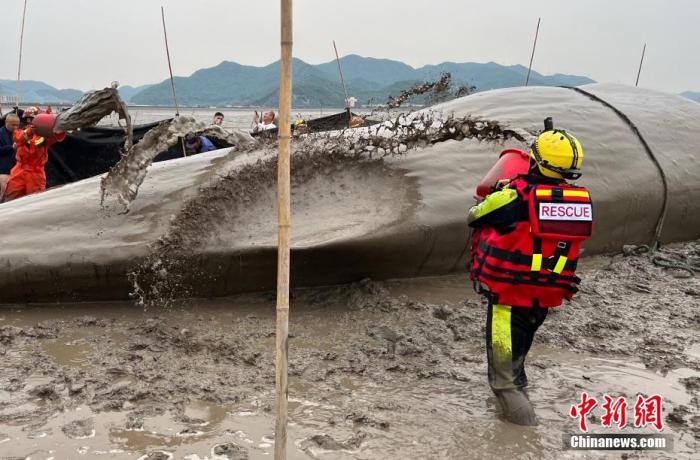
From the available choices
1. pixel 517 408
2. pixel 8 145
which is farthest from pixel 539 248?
pixel 8 145

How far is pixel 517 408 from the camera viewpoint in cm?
350

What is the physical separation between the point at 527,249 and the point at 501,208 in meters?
0.27

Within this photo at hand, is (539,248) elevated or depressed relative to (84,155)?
elevated

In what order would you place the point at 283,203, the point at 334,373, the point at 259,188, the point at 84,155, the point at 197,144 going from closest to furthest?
the point at 283,203
the point at 334,373
the point at 259,188
the point at 197,144
the point at 84,155

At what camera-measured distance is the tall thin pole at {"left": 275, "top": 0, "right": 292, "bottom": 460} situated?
2529 millimetres

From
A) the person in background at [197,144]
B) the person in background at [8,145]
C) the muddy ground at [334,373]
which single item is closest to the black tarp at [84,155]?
the person in background at [197,144]

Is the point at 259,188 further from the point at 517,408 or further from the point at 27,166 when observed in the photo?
the point at 27,166

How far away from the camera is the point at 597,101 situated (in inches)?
267

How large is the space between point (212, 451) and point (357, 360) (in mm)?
1348

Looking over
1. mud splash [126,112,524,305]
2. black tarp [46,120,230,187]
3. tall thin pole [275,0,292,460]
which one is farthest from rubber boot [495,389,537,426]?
black tarp [46,120,230,187]

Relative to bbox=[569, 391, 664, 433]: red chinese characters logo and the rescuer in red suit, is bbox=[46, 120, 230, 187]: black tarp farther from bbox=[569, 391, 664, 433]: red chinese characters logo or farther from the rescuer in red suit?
bbox=[569, 391, 664, 433]: red chinese characters logo

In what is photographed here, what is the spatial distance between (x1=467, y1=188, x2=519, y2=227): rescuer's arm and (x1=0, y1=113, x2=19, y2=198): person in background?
8.65 m

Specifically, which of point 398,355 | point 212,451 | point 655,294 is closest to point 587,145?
point 655,294

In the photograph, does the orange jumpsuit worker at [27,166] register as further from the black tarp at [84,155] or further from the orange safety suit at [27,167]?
the black tarp at [84,155]
